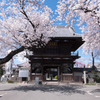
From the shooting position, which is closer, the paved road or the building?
the paved road

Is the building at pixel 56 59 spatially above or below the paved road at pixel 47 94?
above

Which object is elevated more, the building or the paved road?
the building

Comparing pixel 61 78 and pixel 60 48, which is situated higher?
pixel 60 48

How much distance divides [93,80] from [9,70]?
1598 cm

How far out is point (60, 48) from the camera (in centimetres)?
1945

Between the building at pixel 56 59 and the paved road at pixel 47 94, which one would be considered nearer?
the paved road at pixel 47 94

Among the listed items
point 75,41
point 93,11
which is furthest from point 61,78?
point 93,11

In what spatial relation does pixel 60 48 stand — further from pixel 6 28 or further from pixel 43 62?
pixel 6 28

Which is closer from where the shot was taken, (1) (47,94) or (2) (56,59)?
(1) (47,94)

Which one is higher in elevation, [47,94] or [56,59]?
[56,59]

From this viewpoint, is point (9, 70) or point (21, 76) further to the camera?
point (9, 70)

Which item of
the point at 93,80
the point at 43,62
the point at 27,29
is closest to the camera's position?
the point at 27,29

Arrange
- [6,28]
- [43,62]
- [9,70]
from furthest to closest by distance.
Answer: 1. [9,70]
2. [43,62]
3. [6,28]

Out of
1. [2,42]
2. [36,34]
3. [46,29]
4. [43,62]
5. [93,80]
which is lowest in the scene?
[93,80]
